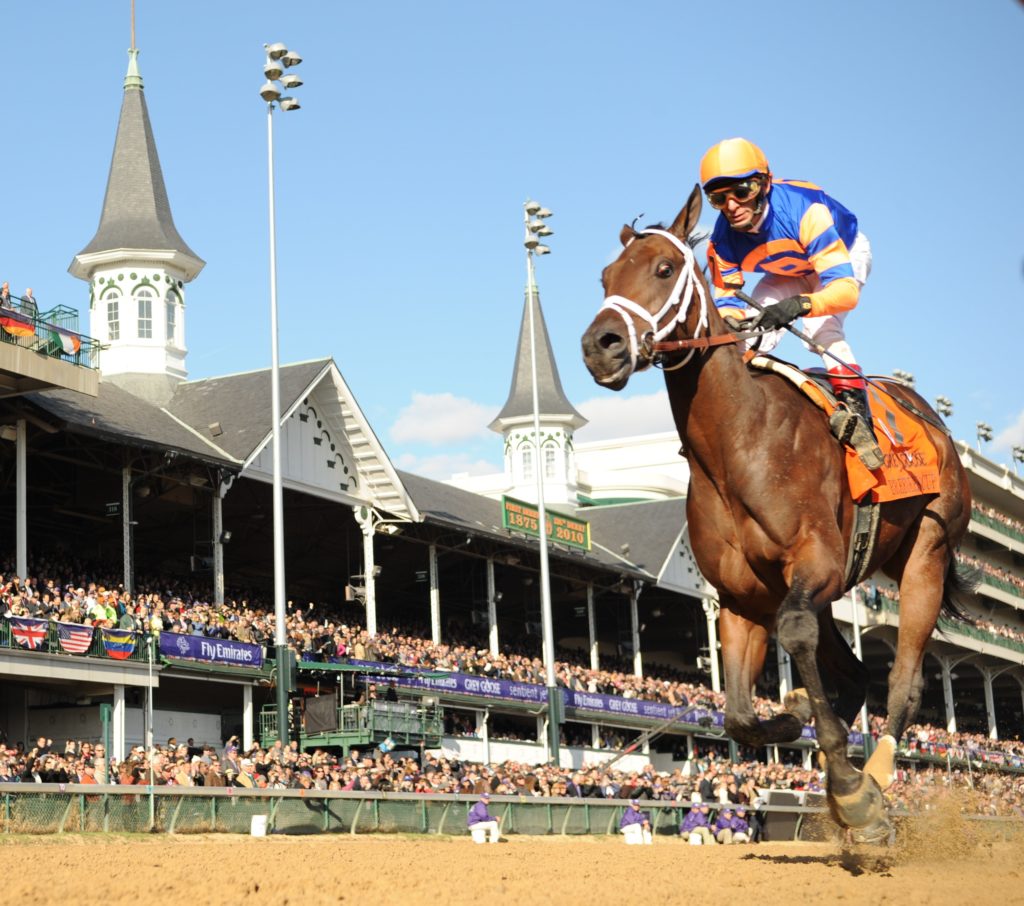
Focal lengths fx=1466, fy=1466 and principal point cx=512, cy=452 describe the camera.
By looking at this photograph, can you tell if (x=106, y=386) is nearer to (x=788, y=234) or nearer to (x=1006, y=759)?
(x=788, y=234)

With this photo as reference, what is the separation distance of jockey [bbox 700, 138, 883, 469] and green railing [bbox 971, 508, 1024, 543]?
58573mm

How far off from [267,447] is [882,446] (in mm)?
26257

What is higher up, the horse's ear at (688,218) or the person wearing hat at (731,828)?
the horse's ear at (688,218)

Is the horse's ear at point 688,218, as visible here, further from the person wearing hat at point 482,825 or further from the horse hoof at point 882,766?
the person wearing hat at point 482,825

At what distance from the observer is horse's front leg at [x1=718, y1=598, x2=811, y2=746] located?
852cm

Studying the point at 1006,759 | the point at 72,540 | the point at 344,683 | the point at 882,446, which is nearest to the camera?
the point at 882,446

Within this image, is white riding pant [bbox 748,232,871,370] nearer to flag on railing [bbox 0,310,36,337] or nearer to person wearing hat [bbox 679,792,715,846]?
person wearing hat [bbox 679,792,715,846]

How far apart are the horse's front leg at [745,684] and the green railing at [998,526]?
59.3 m

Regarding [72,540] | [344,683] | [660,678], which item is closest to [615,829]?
[344,683]

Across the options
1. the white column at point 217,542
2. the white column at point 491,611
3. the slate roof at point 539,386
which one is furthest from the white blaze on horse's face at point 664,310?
the slate roof at point 539,386

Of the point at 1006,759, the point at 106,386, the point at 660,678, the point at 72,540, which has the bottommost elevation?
the point at 1006,759

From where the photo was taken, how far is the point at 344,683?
32.1 meters

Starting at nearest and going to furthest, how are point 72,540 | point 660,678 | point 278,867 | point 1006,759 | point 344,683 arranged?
point 278,867
point 344,683
point 72,540
point 660,678
point 1006,759

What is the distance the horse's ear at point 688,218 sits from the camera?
849 cm
